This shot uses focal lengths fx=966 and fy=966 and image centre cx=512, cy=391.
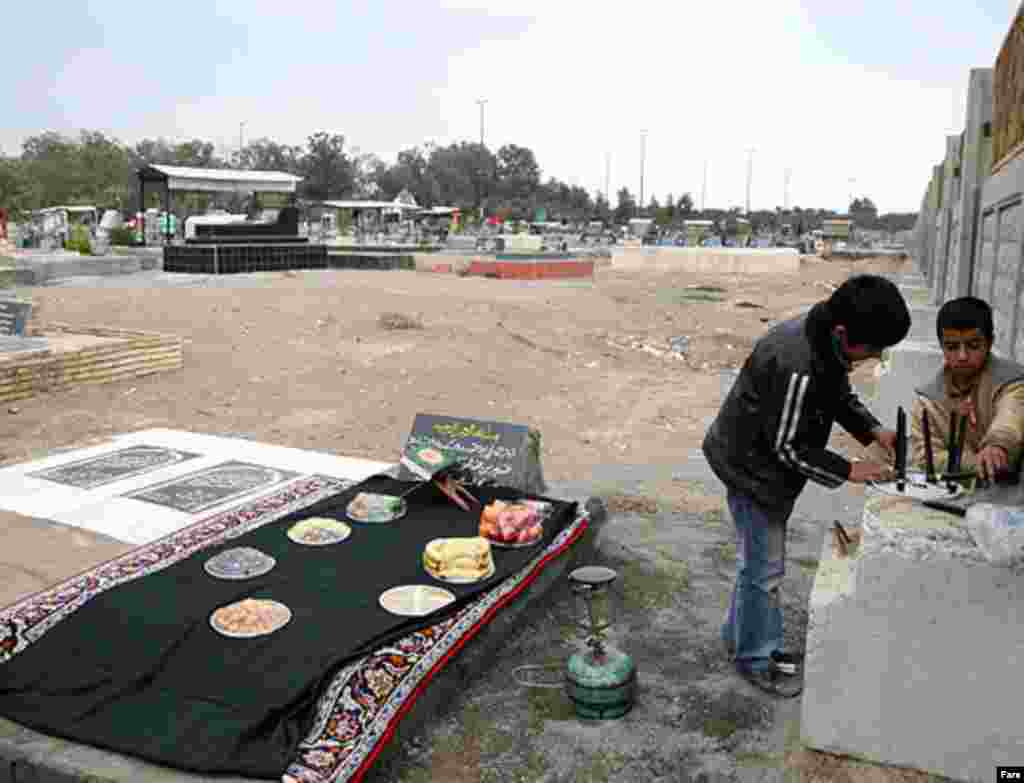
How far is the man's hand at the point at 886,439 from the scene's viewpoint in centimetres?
338

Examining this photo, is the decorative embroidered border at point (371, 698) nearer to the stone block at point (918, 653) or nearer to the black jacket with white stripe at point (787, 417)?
the black jacket with white stripe at point (787, 417)

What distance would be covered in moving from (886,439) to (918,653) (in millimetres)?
837

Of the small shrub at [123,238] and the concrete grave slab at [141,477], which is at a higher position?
the small shrub at [123,238]

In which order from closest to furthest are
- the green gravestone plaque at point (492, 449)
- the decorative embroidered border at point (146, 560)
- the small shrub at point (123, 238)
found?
the decorative embroidered border at point (146, 560) → the green gravestone plaque at point (492, 449) → the small shrub at point (123, 238)

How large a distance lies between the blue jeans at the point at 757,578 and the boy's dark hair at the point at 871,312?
2.48 feet

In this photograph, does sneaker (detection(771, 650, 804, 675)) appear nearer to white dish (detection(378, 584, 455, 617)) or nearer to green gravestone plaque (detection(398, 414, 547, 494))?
white dish (detection(378, 584, 455, 617))

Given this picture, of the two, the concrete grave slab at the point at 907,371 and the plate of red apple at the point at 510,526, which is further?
the concrete grave slab at the point at 907,371

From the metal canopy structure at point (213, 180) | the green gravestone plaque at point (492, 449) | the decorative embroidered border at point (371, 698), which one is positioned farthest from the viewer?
the metal canopy structure at point (213, 180)

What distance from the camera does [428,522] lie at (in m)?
4.77

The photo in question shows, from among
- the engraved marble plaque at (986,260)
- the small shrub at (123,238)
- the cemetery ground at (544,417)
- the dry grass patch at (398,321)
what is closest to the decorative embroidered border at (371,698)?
the cemetery ground at (544,417)

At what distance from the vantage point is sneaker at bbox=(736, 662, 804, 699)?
3.53 m

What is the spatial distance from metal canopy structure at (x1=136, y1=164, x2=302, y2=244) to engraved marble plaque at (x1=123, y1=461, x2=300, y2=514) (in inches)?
780

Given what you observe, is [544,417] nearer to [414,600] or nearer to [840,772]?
[414,600]

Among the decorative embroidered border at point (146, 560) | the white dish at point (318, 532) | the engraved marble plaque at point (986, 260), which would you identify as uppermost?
the engraved marble plaque at point (986, 260)
